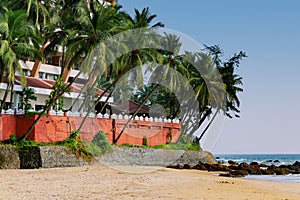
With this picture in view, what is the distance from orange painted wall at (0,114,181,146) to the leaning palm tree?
113 inches

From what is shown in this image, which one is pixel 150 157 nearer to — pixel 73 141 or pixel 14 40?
pixel 73 141

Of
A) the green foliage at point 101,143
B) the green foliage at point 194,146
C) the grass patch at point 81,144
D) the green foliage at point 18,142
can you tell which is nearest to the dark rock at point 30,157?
the grass patch at point 81,144

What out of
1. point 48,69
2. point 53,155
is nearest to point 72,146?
point 53,155

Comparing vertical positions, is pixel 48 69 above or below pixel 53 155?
above

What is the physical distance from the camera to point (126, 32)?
2959 cm

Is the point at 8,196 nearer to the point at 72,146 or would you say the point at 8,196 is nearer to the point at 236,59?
the point at 72,146

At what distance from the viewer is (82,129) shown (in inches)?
1142

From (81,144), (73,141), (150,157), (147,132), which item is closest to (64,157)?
(81,144)

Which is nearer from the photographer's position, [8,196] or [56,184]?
[8,196]

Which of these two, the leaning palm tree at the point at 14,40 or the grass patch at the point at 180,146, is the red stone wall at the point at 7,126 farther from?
the grass patch at the point at 180,146

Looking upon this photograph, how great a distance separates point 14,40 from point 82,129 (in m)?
7.23

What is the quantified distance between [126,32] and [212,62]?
16.5 metres

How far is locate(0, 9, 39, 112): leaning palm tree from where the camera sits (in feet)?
78.9

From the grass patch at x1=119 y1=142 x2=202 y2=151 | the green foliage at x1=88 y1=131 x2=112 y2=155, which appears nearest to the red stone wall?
the green foliage at x1=88 y1=131 x2=112 y2=155
